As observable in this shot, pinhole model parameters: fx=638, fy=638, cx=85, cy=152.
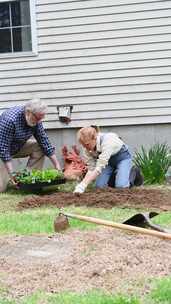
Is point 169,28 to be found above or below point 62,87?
above

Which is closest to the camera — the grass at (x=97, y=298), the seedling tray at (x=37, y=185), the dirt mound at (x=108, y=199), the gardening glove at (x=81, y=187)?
the grass at (x=97, y=298)

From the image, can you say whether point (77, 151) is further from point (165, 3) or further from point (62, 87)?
point (165, 3)

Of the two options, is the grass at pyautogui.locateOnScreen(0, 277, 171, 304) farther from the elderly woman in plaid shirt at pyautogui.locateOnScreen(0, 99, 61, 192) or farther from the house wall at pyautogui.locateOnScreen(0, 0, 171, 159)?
the house wall at pyautogui.locateOnScreen(0, 0, 171, 159)

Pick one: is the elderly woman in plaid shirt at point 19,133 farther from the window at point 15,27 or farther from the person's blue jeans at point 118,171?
the window at point 15,27

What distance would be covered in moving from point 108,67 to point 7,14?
1970 millimetres

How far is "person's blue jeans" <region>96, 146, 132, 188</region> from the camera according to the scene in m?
8.06

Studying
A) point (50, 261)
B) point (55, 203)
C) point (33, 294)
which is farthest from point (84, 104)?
point (33, 294)

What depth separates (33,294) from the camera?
12.6 feet

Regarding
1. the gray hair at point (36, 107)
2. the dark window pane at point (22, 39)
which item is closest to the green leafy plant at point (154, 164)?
the gray hair at point (36, 107)

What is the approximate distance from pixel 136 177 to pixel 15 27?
3599mm

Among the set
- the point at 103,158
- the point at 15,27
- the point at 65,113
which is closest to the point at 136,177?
the point at 103,158

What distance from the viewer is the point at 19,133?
8156mm

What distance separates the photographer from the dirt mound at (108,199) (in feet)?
22.8

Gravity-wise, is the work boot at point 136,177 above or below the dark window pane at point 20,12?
below
